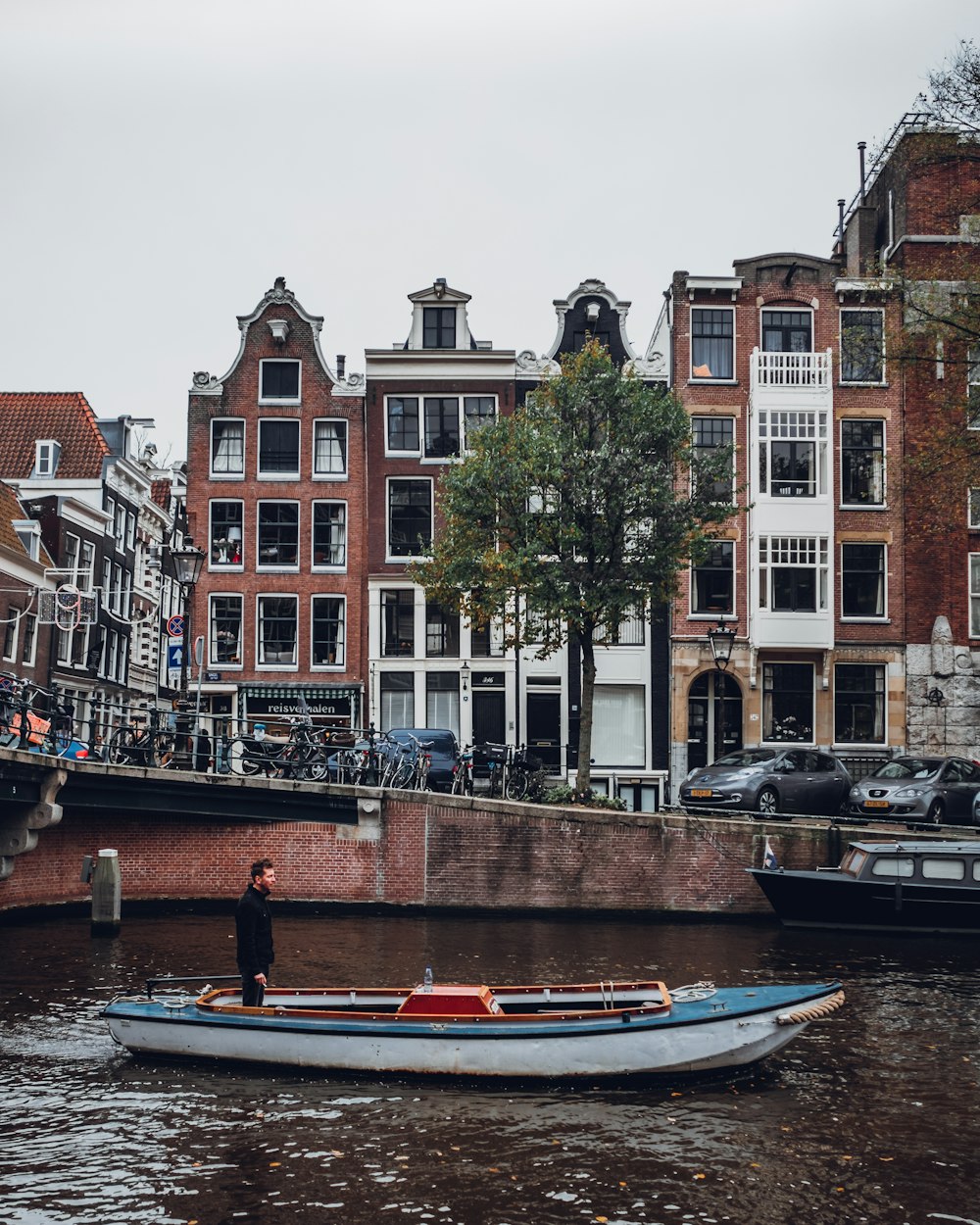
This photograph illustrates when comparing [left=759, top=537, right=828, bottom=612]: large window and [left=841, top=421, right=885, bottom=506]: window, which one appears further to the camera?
[left=841, top=421, right=885, bottom=506]: window

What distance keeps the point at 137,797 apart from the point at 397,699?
48.4 ft

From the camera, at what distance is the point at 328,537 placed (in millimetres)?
42031

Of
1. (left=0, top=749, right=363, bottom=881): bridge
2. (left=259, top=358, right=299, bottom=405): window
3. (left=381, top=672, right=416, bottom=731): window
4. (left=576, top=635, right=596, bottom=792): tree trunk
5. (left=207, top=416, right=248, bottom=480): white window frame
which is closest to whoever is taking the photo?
(left=0, top=749, right=363, bottom=881): bridge

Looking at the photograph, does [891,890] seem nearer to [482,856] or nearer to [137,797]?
[482,856]

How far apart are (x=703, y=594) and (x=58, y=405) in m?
28.0

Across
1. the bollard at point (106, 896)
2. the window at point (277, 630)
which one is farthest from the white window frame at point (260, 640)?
the bollard at point (106, 896)

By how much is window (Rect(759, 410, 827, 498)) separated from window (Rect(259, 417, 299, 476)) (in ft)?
47.9

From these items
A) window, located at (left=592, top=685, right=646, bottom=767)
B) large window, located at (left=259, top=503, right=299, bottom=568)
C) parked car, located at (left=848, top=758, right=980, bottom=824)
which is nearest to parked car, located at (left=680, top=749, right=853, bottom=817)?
parked car, located at (left=848, top=758, right=980, bottom=824)

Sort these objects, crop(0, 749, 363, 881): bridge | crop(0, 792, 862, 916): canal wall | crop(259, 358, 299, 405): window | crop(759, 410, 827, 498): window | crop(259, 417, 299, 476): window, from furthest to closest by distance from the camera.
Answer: crop(259, 358, 299, 405): window, crop(259, 417, 299, 476): window, crop(759, 410, 827, 498): window, crop(0, 792, 862, 916): canal wall, crop(0, 749, 363, 881): bridge

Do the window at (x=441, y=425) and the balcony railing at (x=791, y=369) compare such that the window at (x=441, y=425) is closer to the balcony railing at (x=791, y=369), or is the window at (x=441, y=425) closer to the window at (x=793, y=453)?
the balcony railing at (x=791, y=369)

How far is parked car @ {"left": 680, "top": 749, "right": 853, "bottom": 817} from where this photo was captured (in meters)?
29.5

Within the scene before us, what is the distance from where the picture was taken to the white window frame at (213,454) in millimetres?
42094

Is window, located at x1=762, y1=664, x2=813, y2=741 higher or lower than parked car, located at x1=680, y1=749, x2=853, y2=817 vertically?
higher

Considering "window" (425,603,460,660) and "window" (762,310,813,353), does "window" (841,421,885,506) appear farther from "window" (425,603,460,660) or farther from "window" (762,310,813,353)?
"window" (425,603,460,660)
